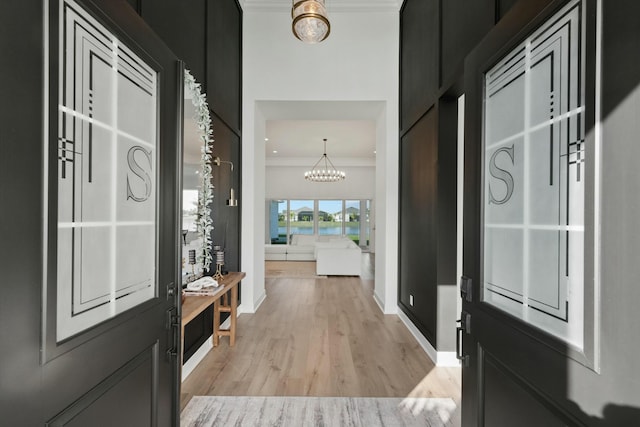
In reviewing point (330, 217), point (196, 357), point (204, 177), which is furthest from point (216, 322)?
point (330, 217)

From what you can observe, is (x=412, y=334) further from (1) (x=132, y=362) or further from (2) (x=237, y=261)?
(1) (x=132, y=362)

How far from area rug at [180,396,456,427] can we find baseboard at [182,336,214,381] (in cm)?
34

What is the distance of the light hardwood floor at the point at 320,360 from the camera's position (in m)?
2.39

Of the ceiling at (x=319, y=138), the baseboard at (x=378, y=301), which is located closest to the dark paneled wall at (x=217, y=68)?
the baseboard at (x=378, y=301)

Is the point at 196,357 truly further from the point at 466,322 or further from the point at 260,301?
the point at 466,322

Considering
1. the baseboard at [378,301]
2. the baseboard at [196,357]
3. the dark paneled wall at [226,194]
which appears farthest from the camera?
the baseboard at [378,301]

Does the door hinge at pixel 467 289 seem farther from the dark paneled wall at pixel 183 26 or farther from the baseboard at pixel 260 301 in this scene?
the baseboard at pixel 260 301


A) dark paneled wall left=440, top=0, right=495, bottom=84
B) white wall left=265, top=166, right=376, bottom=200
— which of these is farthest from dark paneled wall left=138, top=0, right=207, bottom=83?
white wall left=265, top=166, right=376, bottom=200

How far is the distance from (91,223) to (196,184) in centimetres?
160

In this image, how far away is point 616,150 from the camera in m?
0.80

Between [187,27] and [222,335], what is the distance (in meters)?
2.85

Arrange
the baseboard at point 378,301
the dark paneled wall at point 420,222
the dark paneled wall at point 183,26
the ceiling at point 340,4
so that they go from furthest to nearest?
the baseboard at point 378,301 → the ceiling at point 340,4 → the dark paneled wall at point 420,222 → the dark paneled wall at point 183,26

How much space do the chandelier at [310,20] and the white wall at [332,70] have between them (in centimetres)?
152

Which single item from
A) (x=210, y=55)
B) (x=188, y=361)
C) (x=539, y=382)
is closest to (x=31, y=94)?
(x=539, y=382)
